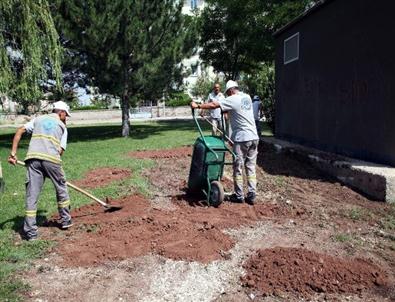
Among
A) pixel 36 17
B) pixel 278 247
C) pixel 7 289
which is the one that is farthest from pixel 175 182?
pixel 36 17

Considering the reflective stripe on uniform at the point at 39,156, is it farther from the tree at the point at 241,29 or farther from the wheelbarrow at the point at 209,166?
the tree at the point at 241,29

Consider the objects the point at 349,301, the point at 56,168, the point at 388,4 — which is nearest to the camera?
the point at 349,301

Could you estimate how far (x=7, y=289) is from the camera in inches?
174

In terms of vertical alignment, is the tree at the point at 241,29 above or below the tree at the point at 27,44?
above

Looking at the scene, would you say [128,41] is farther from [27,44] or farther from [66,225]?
[66,225]

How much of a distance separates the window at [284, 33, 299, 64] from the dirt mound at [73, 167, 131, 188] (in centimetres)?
623

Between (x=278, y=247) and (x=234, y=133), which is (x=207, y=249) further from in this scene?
(x=234, y=133)

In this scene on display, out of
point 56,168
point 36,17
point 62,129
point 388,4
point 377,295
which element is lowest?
point 377,295

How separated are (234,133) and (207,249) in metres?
2.57

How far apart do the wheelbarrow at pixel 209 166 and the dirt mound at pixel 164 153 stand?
17.7ft

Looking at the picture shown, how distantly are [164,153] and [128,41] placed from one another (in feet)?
24.0

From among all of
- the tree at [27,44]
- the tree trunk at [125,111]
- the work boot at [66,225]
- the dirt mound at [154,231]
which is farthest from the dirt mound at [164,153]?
the tree trunk at [125,111]

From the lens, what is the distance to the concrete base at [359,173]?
765 centimetres

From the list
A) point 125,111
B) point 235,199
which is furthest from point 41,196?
point 125,111
